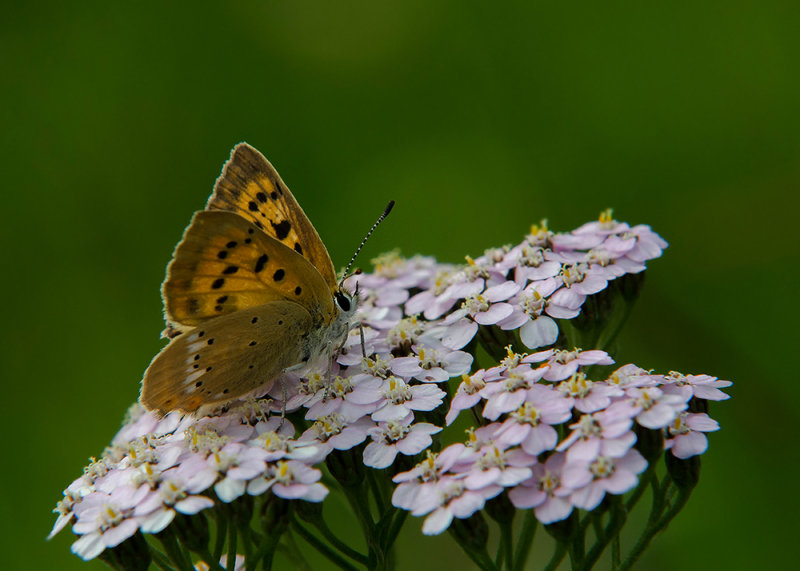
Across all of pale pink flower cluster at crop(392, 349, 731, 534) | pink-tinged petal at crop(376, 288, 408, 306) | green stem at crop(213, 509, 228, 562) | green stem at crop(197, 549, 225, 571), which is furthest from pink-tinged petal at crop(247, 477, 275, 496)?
pink-tinged petal at crop(376, 288, 408, 306)

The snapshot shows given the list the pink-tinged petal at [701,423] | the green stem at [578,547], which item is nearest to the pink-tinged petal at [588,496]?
the green stem at [578,547]

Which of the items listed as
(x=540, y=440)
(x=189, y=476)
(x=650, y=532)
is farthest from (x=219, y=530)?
(x=650, y=532)

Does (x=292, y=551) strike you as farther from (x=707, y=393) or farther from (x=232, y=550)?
(x=707, y=393)

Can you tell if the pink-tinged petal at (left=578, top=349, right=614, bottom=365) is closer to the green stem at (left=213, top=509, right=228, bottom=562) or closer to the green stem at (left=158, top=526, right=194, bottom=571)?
the green stem at (left=213, top=509, right=228, bottom=562)

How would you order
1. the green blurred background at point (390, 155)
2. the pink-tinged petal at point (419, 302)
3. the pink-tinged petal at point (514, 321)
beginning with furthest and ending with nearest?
1. the green blurred background at point (390, 155)
2. the pink-tinged petal at point (419, 302)
3. the pink-tinged petal at point (514, 321)

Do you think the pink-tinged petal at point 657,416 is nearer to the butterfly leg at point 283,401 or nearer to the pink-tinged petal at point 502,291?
the pink-tinged petal at point 502,291

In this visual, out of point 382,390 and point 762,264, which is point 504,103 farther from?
point 382,390

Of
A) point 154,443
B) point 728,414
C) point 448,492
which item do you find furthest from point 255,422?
point 728,414
